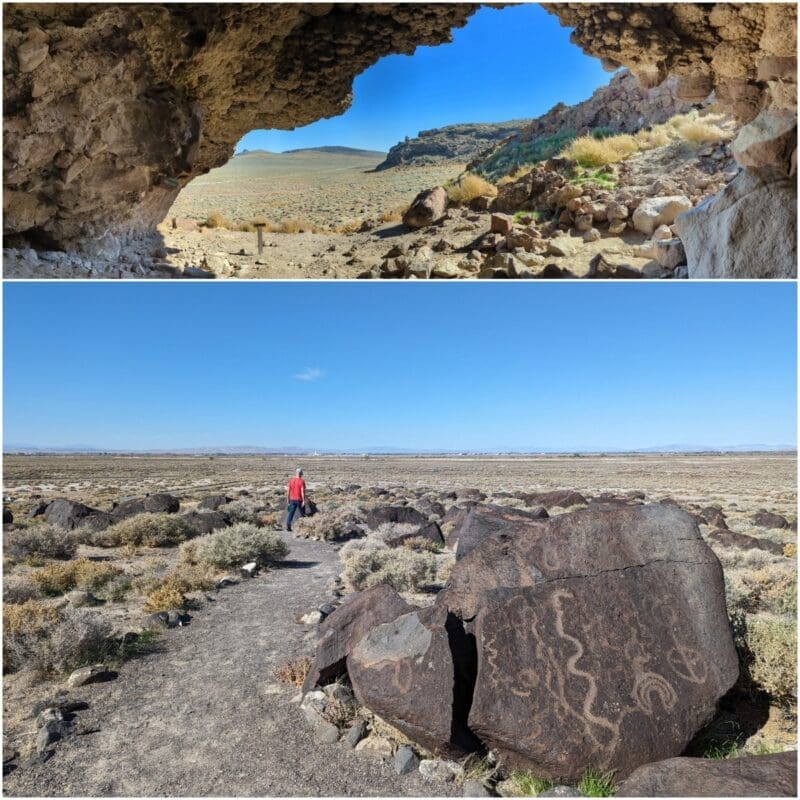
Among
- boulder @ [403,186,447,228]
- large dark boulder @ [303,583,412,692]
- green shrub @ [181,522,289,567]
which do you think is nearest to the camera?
large dark boulder @ [303,583,412,692]

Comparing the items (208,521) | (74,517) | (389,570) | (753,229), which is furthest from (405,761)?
(74,517)

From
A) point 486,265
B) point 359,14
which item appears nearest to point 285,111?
point 359,14

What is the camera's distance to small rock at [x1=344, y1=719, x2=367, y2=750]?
3941 mm

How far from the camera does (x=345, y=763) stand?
12.4 feet

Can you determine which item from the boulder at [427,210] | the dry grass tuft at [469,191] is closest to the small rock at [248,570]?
the boulder at [427,210]

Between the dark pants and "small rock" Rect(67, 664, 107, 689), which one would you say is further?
the dark pants

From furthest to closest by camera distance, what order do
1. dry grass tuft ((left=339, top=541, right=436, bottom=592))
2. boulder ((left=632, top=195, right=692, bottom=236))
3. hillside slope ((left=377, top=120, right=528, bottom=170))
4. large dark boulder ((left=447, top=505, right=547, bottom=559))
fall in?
hillside slope ((left=377, top=120, right=528, bottom=170)) < boulder ((left=632, top=195, right=692, bottom=236)) < dry grass tuft ((left=339, top=541, right=436, bottom=592)) < large dark boulder ((left=447, top=505, right=547, bottom=559))

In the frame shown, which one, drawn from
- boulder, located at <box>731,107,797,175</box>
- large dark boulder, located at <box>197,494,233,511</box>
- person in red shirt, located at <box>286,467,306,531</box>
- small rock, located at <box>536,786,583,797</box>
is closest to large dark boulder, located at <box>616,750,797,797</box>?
small rock, located at <box>536,786,583,797</box>

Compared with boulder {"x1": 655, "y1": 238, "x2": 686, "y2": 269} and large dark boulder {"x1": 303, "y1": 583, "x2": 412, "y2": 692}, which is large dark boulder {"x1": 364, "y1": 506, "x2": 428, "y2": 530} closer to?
boulder {"x1": 655, "y1": 238, "x2": 686, "y2": 269}

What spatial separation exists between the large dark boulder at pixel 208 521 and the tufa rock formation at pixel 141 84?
647 centimetres

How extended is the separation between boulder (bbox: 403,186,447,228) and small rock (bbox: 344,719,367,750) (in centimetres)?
1133

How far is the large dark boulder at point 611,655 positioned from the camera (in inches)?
134

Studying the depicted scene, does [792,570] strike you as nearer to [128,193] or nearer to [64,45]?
[128,193]

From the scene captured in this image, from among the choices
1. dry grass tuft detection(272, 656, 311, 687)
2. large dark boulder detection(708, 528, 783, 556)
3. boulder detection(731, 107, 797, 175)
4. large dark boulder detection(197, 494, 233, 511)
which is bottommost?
large dark boulder detection(197, 494, 233, 511)
